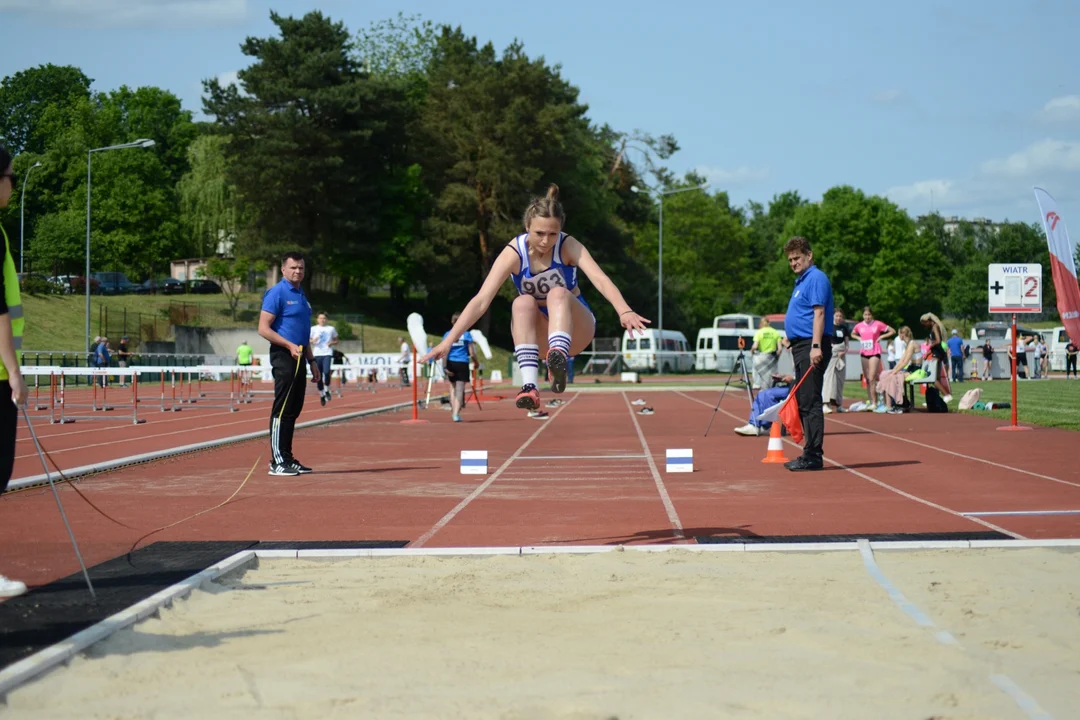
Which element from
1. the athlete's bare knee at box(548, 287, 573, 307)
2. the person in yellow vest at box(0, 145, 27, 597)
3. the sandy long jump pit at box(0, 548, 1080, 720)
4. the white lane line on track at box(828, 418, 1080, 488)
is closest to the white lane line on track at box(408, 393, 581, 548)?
the sandy long jump pit at box(0, 548, 1080, 720)

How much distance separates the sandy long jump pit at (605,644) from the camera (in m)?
3.95

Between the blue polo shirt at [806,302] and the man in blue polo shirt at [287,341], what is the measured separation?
4874 millimetres

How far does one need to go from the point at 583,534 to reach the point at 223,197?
63.4 meters

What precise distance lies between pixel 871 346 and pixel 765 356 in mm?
4162

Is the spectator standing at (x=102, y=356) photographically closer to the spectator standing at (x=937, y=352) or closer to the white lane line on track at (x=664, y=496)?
the white lane line on track at (x=664, y=496)

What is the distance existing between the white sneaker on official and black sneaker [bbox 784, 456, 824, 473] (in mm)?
8061

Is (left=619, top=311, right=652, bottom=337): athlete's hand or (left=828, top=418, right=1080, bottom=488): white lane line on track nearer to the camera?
(left=619, top=311, right=652, bottom=337): athlete's hand

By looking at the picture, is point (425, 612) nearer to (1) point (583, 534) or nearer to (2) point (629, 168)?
(1) point (583, 534)

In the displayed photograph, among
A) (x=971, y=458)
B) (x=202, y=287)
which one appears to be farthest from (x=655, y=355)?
(x=971, y=458)

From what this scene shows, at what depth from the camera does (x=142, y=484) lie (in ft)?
36.7

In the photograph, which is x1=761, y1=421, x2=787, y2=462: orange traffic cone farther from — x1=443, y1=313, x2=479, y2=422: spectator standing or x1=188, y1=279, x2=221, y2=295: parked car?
x1=188, y1=279, x2=221, y2=295: parked car

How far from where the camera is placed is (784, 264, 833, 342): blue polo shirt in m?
12.0

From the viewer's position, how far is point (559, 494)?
10414 mm

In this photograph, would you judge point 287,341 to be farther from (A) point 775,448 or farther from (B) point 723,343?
(B) point 723,343
